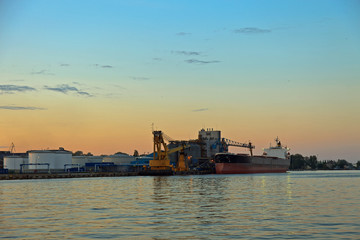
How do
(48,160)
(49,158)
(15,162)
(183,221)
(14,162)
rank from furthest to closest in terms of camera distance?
(14,162), (15,162), (49,158), (48,160), (183,221)

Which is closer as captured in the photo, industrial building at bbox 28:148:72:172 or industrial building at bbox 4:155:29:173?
industrial building at bbox 28:148:72:172

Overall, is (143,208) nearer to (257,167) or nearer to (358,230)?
(358,230)

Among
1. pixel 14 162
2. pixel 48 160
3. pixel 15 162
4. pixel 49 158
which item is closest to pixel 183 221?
pixel 48 160

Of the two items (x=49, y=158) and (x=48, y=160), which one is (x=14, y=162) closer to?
(x=49, y=158)

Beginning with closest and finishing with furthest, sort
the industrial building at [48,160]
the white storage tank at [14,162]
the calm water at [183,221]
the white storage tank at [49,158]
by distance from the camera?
the calm water at [183,221] < the industrial building at [48,160] < the white storage tank at [49,158] < the white storage tank at [14,162]

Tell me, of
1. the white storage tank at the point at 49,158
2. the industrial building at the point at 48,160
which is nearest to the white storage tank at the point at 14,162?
the white storage tank at the point at 49,158

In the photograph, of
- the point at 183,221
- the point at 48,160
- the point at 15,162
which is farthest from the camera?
the point at 15,162

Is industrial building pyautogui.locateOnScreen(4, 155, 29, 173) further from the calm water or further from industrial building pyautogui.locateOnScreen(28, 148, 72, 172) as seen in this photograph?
the calm water

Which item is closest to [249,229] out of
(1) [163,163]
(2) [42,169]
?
(1) [163,163]

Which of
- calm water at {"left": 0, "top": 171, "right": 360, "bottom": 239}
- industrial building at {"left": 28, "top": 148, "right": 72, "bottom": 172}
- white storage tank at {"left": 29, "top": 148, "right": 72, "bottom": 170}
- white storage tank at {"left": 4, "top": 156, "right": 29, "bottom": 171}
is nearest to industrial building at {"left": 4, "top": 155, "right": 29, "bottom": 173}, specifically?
white storage tank at {"left": 4, "top": 156, "right": 29, "bottom": 171}

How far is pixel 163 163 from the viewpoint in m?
168

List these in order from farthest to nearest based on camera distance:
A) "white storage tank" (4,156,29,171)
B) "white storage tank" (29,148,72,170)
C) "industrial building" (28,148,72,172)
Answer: "white storage tank" (4,156,29,171), "white storage tank" (29,148,72,170), "industrial building" (28,148,72,172)

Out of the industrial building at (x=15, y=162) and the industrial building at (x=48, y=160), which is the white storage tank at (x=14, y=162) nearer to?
the industrial building at (x=15, y=162)

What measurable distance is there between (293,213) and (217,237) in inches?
496
